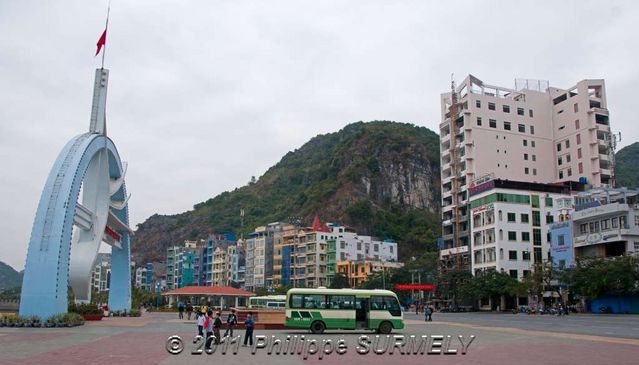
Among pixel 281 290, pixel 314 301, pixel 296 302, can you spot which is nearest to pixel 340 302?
pixel 314 301

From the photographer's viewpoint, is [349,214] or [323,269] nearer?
[323,269]

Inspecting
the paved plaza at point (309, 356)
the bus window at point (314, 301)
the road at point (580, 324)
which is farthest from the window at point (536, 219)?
the paved plaza at point (309, 356)

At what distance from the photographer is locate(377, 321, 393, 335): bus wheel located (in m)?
29.0

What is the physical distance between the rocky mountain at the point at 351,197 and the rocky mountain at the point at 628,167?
110 ft

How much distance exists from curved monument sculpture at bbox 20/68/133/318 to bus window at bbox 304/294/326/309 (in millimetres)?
12964

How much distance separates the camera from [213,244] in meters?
124

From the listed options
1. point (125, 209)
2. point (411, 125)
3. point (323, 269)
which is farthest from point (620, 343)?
point (411, 125)

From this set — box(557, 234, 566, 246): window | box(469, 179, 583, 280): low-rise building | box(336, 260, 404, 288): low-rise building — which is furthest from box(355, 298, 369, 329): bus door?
box(336, 260, 404, 288): low-rise building

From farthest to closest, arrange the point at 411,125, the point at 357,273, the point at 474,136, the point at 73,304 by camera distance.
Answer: the point at 411,125
the point at 357,273
the point at 474,136
the point at 73,304

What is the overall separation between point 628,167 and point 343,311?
336 ft

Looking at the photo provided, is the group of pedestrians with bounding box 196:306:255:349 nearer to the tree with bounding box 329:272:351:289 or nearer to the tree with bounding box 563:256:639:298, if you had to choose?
the tree with bounding box 563:256:639:298

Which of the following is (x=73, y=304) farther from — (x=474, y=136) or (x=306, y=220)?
(x=306, y=220)

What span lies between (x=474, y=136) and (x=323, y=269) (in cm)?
3251

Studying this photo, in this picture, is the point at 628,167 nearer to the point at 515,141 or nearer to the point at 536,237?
the point at 515,141
